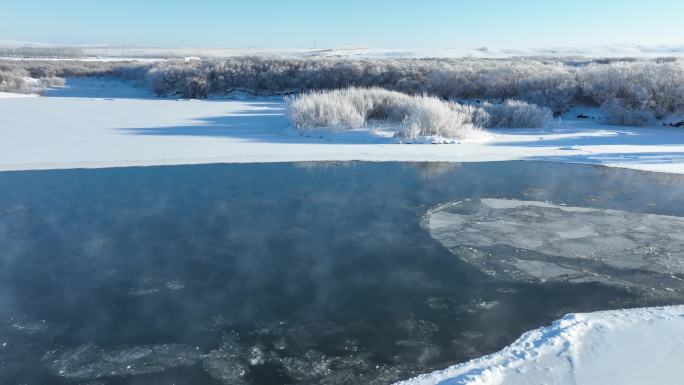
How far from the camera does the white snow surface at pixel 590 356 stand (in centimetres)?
313

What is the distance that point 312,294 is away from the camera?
4.41m

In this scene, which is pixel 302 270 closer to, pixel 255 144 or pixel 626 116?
pixel 255 144

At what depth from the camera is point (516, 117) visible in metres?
15.4

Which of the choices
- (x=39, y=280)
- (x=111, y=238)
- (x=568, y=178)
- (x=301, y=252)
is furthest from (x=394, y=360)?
(x=568, y=178)

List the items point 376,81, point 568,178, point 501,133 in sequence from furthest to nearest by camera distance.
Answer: point 376,81
point 501,133
point 568,178

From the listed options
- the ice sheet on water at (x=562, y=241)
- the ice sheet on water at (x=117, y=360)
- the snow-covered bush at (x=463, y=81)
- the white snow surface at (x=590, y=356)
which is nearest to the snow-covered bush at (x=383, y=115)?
the ice sheet on water at (x=562, y=241)

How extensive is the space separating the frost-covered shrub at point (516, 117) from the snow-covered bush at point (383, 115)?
2.18 ft

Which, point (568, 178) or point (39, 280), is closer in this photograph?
point (39, 280)

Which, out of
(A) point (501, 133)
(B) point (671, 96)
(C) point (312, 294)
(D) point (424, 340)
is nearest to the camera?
(D) point (424, 340)

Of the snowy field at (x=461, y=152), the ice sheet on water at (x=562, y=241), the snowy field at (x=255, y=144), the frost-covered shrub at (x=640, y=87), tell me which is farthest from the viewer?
the frost-covered shrub at (x=640, y=87)

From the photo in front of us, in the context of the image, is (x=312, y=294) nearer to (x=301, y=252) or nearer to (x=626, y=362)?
(x=301, y=252)

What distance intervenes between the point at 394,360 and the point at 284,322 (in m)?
0.90

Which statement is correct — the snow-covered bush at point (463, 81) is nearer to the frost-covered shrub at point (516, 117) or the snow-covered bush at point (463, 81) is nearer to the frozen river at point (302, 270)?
the frost-covered shrub at point (516, 117)

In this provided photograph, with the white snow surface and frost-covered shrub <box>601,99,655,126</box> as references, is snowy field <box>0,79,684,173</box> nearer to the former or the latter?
frost-covered shrub <box>601,99,655,126</box>
